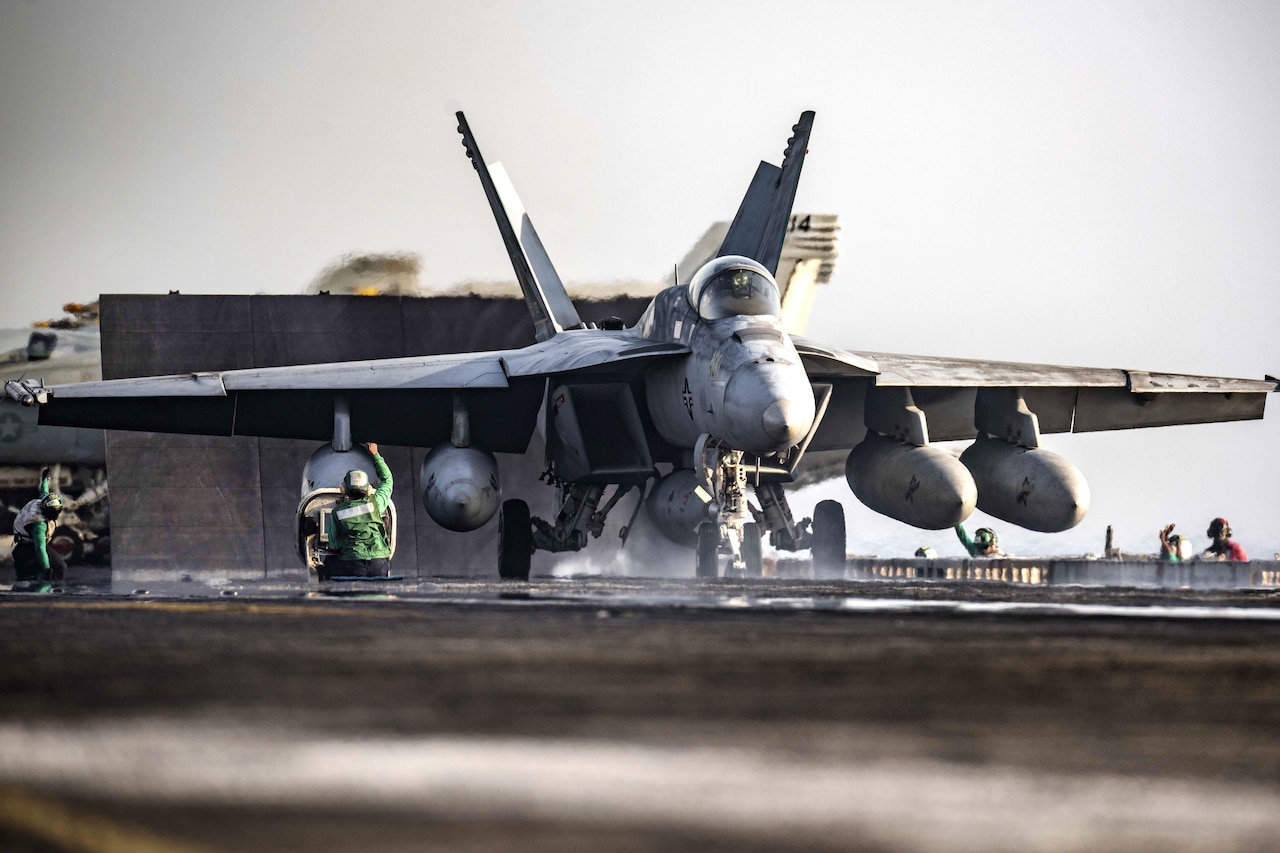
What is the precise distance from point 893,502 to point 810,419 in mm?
4361

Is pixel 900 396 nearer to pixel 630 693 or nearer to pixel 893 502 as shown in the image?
pixel 893 502

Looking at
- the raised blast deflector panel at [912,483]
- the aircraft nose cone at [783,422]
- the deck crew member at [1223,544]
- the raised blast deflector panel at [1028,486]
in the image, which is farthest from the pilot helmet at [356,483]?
the deck crew member at [1223,544]

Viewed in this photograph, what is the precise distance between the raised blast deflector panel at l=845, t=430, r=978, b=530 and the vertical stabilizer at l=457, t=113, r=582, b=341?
4.64 m

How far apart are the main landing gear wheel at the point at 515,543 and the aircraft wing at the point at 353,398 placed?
1471mm

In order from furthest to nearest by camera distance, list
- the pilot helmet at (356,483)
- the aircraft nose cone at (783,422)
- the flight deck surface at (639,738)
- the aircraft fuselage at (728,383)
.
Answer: the pilot helmet at (356,483) → the aircraft fuselage at (728,383) → the aircraft nose cone at (783,422) → the flight deck surface at (639,738)

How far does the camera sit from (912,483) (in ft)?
55.5

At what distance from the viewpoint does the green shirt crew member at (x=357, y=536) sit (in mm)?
14328

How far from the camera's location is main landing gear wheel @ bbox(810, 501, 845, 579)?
60.8ft

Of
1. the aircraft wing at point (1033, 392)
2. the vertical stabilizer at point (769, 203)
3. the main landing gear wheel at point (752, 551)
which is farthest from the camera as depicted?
the vertical stabilizer at point (769, 203)

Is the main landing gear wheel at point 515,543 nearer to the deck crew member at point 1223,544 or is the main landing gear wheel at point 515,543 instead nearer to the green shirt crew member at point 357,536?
the green shirt crew member at point 357,536

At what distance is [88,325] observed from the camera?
35.9 m

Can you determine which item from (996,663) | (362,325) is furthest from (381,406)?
(996,663)

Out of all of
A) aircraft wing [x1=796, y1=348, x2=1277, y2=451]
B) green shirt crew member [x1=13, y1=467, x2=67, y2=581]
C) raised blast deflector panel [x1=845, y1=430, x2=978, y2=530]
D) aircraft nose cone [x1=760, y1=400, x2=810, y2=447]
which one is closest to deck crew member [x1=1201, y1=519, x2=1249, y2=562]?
aircraft wing [x1=796, y1=348, x2=1277, y2=451]

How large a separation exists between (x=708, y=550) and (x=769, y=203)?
6.30 m
